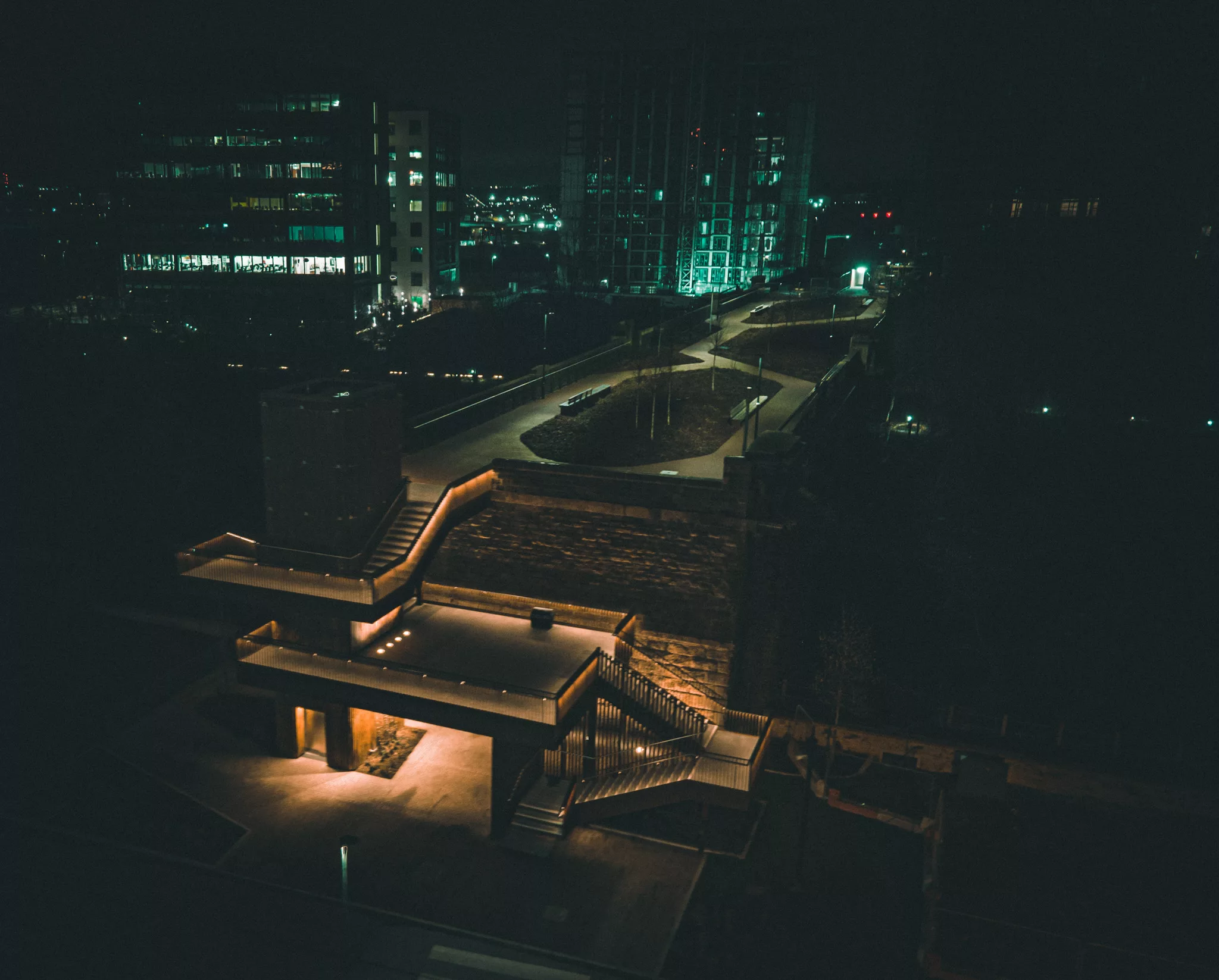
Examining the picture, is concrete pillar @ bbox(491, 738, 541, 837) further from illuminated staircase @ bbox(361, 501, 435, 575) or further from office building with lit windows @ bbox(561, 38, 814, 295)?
office building with lit windows @ bbox(561, 38, 814, 295)

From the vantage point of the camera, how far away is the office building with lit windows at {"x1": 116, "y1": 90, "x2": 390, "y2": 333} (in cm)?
5972

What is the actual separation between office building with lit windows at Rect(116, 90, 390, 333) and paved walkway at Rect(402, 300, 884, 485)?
1488 inches

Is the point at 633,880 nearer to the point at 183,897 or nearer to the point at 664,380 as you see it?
the point at 183,897

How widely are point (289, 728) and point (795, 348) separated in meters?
25.0

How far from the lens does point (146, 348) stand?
39125mm

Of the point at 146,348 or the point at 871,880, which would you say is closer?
the point at 871,880

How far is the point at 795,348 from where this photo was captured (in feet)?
111

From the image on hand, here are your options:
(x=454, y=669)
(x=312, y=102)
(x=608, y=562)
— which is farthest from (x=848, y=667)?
(x=312, y=102)

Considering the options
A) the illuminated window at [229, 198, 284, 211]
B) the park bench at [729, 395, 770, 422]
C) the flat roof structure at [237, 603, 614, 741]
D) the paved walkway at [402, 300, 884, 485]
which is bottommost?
the flat roof structure at [237, 603, 614, 741]

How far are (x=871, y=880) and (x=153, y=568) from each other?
2222 cm

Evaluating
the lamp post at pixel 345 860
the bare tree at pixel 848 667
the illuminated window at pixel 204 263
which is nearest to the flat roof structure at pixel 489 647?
the lamp post at pixel 345 860

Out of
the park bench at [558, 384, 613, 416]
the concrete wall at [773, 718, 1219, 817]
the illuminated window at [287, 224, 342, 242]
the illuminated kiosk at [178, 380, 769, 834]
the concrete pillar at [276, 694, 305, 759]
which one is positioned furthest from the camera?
the illuminated window at [287, 224, 342, 242]

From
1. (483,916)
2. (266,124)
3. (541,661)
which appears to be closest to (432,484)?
(541,661)

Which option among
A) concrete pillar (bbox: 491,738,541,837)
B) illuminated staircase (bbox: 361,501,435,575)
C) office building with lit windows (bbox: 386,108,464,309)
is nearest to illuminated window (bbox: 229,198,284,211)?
office building with lit windows (bbox: 386,108,464,309)
